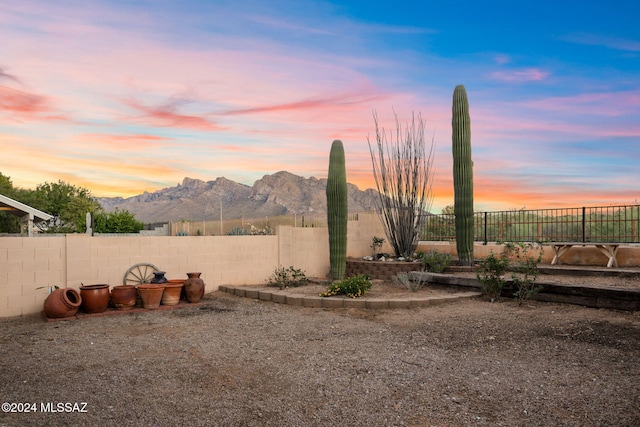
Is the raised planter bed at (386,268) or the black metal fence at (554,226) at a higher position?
the black metal fence at (554,226)

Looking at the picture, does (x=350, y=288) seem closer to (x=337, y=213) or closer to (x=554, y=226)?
(x=337, y=213)

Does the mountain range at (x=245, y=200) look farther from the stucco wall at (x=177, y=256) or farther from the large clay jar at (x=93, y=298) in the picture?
the large clay jar at (x=93, y=298)

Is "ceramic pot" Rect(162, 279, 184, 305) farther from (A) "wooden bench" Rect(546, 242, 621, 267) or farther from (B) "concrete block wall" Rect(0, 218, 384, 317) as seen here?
(A) "wooden bench" Rect(546, 242, 621, 267)

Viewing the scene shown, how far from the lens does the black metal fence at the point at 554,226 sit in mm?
11211

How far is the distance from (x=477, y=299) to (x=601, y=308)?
203 centimetres

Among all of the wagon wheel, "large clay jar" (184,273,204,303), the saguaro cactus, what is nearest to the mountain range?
the saguaro cactus

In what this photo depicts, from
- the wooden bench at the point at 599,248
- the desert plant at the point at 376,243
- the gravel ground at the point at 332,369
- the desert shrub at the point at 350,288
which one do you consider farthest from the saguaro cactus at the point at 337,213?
the wooden bench at the point at 599,248

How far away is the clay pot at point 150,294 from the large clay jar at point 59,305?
104cm

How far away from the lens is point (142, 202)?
9025cm

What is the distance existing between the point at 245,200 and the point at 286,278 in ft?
233

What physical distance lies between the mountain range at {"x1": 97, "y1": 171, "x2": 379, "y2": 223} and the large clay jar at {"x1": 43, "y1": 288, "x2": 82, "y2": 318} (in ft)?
183

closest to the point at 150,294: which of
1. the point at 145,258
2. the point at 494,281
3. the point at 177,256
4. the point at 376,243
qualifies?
the point at 145,258

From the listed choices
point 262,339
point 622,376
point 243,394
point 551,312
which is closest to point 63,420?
point 243,394

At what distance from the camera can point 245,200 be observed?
8031 cm
